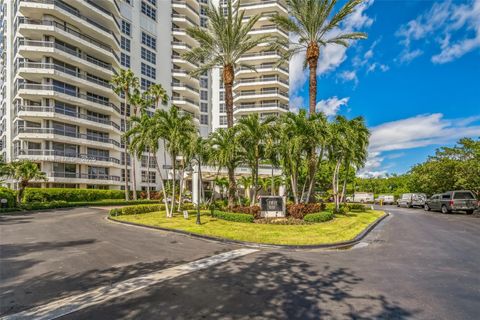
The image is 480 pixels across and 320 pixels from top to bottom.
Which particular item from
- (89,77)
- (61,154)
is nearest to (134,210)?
(61,154)

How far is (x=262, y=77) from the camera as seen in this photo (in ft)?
174

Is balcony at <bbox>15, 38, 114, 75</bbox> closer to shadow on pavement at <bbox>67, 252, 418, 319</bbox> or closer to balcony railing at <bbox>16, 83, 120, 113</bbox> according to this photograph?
balcony railing at <bbox>16, 83, 120, 113</bbox>

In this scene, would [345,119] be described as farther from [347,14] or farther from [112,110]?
[112,110]

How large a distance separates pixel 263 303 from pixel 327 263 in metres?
4.01

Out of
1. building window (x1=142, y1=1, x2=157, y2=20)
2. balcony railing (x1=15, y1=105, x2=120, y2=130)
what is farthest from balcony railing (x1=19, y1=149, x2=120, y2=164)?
building window (x1=142, y1=1, x2=157, y2=20)

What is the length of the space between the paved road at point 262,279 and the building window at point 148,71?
41277mm

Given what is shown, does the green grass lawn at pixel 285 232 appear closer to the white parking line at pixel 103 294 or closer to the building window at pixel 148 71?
the white parking line at pixel 103 294

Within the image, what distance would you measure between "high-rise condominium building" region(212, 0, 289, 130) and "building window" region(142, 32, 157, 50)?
15105 mm

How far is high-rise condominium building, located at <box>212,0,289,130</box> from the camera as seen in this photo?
51.7 m

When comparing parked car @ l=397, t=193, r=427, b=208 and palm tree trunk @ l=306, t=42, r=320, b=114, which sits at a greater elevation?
palm tree trunk @ l=306, t=42, r=320, b=114

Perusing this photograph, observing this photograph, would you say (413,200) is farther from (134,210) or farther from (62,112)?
(62,112)

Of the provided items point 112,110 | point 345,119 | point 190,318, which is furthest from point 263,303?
point 112,110

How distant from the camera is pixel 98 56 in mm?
40094

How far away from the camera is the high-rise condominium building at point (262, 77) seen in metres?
51.7
